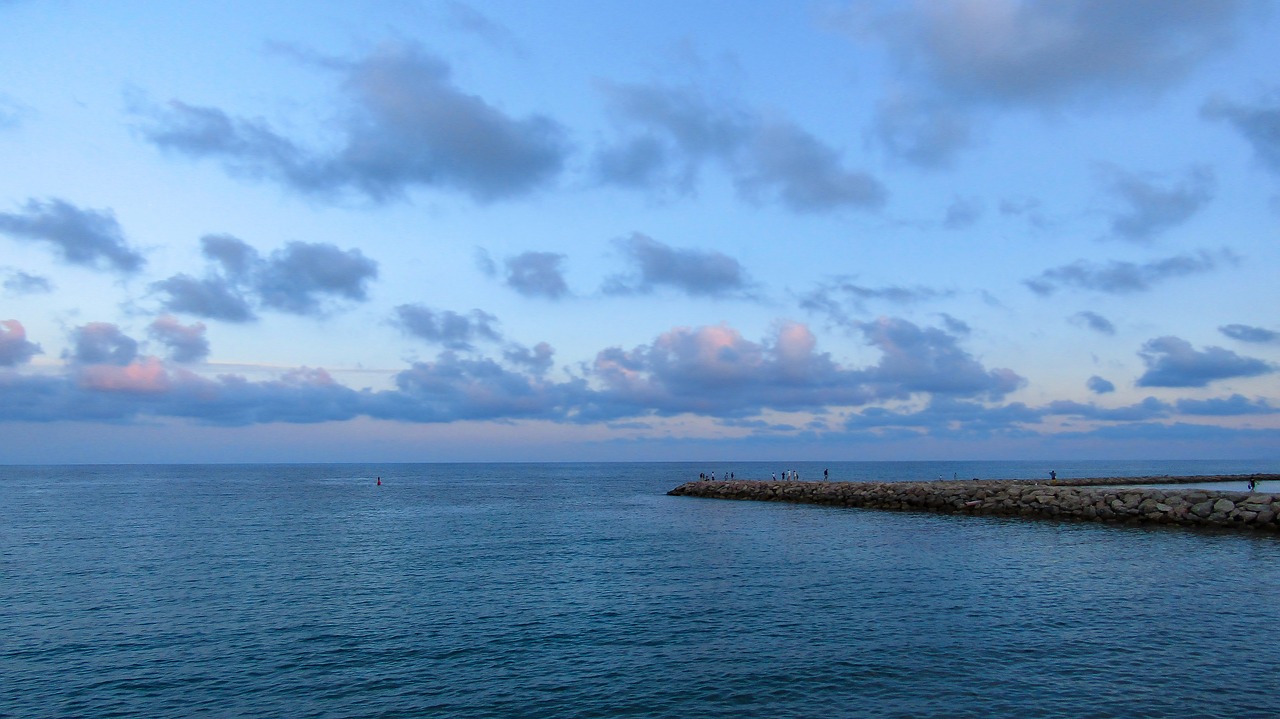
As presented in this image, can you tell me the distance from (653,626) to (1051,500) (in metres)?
53.2

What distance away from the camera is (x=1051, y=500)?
67.5 m

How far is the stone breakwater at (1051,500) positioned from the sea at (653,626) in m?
5.00

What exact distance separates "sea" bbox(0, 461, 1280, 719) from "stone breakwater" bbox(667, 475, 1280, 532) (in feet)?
16.4

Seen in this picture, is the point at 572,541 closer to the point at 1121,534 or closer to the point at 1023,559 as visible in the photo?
the point at 1023,559

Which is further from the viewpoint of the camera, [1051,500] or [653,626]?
[1051,500]

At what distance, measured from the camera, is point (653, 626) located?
28766 millimetres

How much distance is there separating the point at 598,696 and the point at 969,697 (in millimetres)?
10066

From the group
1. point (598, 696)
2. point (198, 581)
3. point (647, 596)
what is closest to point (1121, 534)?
point (647, 596)

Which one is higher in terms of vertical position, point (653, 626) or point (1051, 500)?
point (1051, 500)

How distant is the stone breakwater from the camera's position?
183ft

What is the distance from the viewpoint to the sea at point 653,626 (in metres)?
20.7

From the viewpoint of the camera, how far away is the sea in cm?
2072

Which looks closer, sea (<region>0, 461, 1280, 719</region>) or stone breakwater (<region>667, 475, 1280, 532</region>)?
sea (<region>0, 461, 1280, 719</region>)

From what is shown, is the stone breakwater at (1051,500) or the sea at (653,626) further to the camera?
the stone breakwater at (1051,500)
